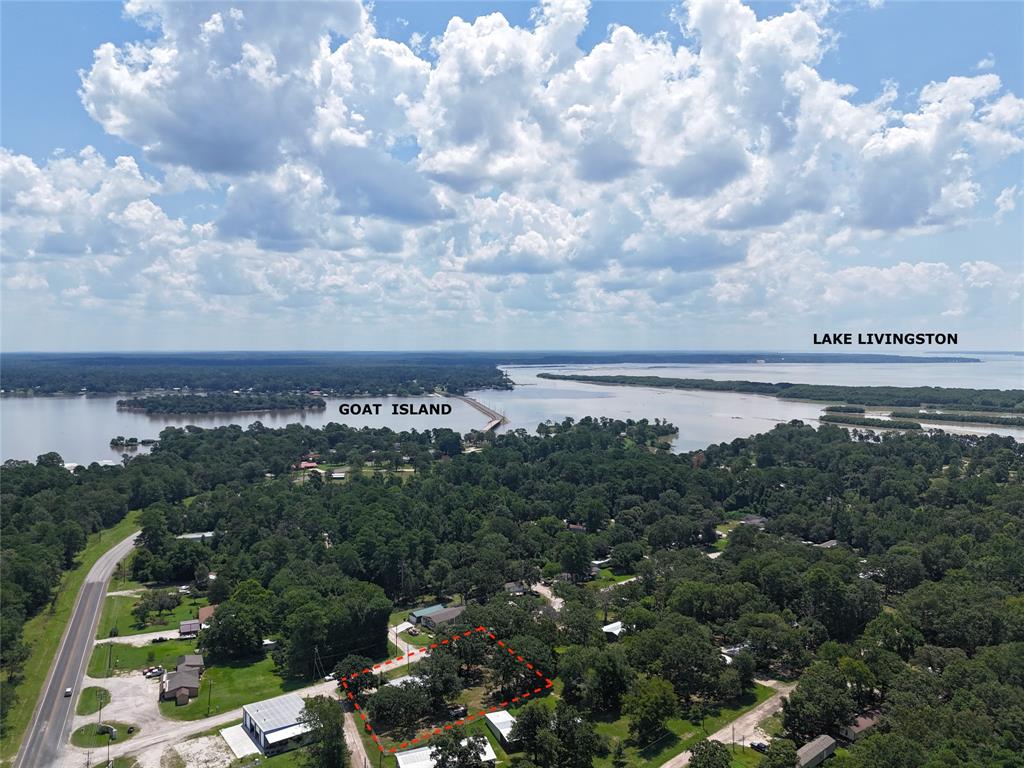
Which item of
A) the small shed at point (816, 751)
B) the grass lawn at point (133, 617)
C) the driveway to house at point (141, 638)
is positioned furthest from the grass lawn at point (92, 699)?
the small shed at point (816, 751)

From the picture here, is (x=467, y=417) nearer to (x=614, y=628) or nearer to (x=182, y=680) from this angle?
(x=614, y=628)

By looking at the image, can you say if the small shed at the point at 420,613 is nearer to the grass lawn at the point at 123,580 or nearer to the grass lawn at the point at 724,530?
the grass lawn at the point at 123,580

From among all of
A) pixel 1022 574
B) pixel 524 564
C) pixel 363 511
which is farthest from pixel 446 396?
pixel 1022 574

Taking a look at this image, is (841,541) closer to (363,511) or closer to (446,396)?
(363,511)

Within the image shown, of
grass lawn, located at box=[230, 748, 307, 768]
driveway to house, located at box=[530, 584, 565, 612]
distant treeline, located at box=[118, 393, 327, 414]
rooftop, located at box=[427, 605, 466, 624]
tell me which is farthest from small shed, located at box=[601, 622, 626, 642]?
distant treeline, located at box=[118, 393, 327, 414]

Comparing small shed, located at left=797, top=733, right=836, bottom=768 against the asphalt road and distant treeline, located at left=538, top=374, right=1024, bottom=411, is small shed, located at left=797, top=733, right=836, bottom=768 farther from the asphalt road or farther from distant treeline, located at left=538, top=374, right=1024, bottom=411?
distant treeline, located at left=538, top=374, right=1024, bottom=411
